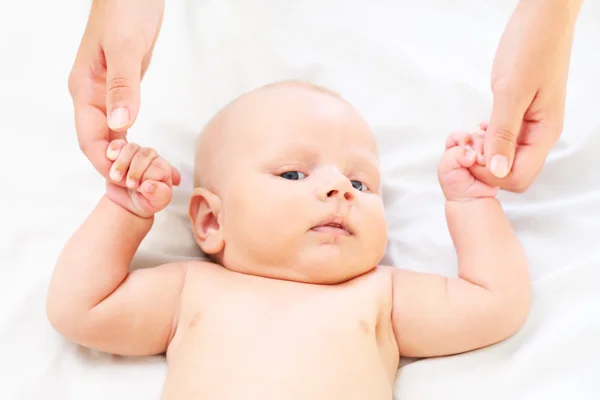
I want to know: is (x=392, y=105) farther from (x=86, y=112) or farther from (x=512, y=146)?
(x=86, y=112)

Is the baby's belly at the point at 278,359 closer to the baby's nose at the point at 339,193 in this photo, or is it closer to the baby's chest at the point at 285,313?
the baby's chest at the point at 285,313

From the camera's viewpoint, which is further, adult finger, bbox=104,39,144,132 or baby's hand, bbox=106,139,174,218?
baby's hand, bbox=106,139,174,218

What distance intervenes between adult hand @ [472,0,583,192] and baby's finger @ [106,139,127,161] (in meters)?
0.56

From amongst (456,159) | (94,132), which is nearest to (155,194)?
(94,132)

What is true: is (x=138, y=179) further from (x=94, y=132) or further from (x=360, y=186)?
(x=360, y=186)

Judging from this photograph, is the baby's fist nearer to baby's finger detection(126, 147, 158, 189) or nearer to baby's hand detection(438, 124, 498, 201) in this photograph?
baby's hand detection(438, 124, 498, 201)

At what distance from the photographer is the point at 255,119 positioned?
50.2 inches

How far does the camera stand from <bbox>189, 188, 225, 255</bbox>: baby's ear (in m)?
1.24

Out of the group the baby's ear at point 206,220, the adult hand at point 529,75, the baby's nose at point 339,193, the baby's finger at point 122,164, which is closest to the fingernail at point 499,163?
the adult hand at point 529,75

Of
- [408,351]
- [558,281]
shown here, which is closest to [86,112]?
[408,351]

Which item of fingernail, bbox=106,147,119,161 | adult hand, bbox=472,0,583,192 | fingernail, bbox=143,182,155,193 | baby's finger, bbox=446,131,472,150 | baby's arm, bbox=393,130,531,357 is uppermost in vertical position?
adult hand, bbox=472,0,583,192

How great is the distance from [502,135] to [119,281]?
62 centimetres

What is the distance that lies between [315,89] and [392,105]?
0.31 meters

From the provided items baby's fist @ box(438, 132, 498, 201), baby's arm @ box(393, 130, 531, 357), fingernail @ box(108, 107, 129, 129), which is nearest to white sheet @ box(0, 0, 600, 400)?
baby's arm @ box(393, 130, 531, 357)
